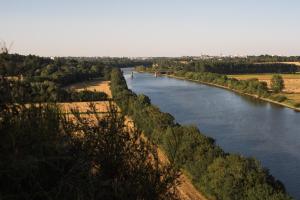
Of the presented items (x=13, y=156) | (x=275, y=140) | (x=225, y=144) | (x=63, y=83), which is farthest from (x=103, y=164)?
(x=63, y=83)

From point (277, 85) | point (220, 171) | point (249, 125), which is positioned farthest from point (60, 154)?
point (277, 85)

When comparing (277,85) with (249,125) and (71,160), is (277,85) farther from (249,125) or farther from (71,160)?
(71,160)

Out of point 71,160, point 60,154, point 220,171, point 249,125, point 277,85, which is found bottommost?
point 249,125

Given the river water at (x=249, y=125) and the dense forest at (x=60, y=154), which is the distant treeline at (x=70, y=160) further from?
the river water at (x=249, y=125)

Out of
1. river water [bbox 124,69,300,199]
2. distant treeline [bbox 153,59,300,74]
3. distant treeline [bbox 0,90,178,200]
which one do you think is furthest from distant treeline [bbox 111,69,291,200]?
distant treeline [bbox 153,59,300,74]

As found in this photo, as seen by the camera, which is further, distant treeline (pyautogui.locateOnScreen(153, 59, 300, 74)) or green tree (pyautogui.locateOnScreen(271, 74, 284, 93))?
distant treeline (pyautogui.locateOnScreen(153, 59, 300, 74))

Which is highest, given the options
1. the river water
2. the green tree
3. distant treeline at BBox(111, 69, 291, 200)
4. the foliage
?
the foliage

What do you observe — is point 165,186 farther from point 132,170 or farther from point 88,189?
point 88,189

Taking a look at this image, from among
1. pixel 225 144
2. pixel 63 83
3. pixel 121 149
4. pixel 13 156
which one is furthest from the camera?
pixel 63 83

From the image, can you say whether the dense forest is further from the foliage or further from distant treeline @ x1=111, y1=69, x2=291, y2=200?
distant treeline @ x1=111, y1=69, x2=291, y2=200
